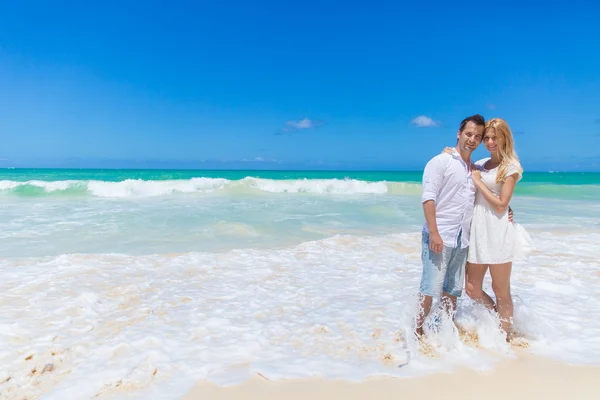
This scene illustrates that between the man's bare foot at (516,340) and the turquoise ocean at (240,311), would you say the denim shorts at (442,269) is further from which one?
the man's bare foot at (516,340)

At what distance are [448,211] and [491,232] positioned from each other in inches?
17.7

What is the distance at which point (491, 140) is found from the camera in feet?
11.3

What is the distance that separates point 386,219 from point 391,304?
863 centimetres

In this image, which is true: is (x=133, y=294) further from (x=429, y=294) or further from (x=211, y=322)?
(x=429, y=294)

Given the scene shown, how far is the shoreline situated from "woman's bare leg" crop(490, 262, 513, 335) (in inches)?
20.3

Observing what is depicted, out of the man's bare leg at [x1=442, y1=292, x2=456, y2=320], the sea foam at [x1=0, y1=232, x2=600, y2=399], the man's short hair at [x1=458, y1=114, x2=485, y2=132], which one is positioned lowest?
the sea foam at [x1=0, y1=232, x2=600, y2=399]

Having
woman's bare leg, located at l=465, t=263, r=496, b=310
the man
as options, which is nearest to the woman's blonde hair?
the man

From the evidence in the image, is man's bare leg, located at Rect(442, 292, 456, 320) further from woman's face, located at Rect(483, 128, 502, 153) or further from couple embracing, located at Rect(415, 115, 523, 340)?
woman's face, located at Rect(483, 128, 502, 153)

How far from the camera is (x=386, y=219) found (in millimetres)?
13344

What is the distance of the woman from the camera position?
11.0 feet

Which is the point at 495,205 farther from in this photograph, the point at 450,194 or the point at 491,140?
the point at 491,140

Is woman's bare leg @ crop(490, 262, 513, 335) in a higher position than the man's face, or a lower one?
lower

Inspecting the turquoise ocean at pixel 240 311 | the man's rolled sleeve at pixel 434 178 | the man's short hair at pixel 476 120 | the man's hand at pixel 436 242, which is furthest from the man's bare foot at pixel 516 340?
the man's short hair at pixel 476 120

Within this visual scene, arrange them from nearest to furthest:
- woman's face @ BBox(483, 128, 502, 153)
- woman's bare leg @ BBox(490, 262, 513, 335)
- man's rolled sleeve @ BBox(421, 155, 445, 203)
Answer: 1. man's rolled sleeve @ BBox(421, 155, 445, 203)
2. woman's face @ BBox(483, 128, 502, 153)
3. woman's bare leg @ BBox(490, 262, 513, 335)
